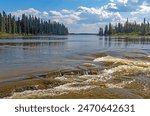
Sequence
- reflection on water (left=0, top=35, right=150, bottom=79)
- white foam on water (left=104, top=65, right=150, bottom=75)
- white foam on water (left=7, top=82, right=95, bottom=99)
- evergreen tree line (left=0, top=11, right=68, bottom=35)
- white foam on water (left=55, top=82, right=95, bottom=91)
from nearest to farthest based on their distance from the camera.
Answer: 1. white foam on water (left=7, top=82, right=95, bottom=99)
2. white foam on water (left=55, top=82, right=95, bottom=91)
3. white foam on water (left=104, top=65, right=150, bottom=75)
4. reflection on water (left=0, top=35, right=150, bottom=79)
5. evergreen tree line (left=0, top=11, right=68, bottom=35)

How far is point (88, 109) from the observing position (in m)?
7.36

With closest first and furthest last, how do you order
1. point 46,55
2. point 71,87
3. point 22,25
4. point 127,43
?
point 71,87 < point 46,55 < point 127,43 < point 22,25

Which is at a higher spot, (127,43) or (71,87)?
(71,87)

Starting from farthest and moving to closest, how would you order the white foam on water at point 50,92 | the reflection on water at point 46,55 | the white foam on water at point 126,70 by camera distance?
the reflection on water at point 46,55, the white foam on water at point 126,70, the white foam on water at point 50,92

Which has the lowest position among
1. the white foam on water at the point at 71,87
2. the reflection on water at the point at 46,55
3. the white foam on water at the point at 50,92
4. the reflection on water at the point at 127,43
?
the reflection on water at the point at 127,43

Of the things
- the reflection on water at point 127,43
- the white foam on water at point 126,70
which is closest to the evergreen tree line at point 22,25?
the reflection on water at point 127,43

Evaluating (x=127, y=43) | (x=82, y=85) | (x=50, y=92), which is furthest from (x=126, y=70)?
(x=127, y=43)

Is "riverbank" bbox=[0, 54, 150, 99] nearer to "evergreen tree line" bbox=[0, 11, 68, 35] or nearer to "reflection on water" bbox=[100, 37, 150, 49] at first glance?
"reflection on water" bbox=[100, 37, 150, 49]

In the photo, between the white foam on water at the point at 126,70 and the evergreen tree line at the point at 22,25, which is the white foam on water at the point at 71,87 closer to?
the white foam on water at the point at 126,70

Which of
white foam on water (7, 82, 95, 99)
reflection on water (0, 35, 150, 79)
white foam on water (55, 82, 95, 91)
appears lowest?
white foam on water (7, 82, 95, 99)

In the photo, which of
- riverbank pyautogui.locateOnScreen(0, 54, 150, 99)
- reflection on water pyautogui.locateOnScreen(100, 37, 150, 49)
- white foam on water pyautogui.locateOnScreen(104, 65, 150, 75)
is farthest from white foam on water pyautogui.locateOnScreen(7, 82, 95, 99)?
reflection on water pyautogui.locateOnScreen(100, 37, 150, 49)

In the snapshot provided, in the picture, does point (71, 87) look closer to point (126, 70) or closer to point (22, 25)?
point (126, 70)

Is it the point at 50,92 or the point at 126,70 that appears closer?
the point at 50,92

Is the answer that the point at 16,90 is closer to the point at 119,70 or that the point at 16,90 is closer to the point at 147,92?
the point at 147,92
